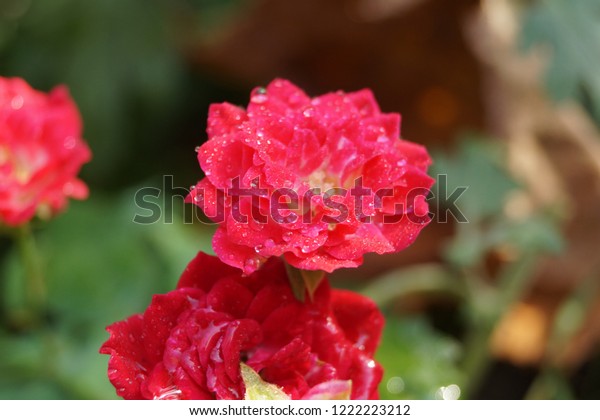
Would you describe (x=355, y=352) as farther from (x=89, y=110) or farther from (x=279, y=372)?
(x=89, y=110)

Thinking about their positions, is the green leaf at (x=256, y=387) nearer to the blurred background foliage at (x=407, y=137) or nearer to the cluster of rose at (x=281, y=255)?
the cluster of rose at (x=281, y=255)

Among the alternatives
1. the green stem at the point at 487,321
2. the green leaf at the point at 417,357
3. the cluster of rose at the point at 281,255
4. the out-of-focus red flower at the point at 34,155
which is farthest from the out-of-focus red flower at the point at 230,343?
the green stem at the point at 487,321

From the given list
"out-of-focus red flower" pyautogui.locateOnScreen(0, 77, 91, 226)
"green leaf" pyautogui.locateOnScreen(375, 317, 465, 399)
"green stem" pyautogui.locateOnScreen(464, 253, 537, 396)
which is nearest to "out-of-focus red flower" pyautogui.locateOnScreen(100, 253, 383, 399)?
"out-of-focus red flower" pyautogui.locateOnScreen(0, 77, 91, 226)

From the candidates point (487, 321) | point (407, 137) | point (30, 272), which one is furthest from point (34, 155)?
point (407, 137)

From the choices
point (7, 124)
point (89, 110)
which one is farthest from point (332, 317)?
point (89, 110)
